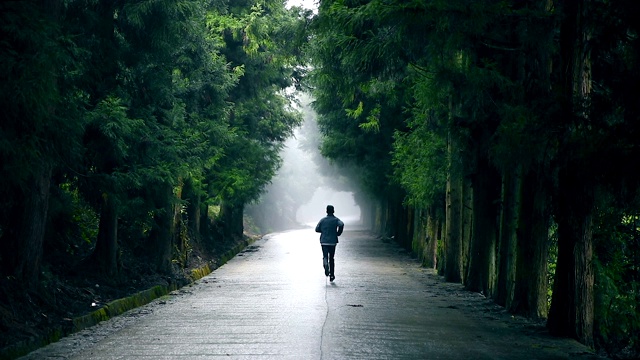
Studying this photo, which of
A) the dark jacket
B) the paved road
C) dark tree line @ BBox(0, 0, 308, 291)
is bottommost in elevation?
the paved road

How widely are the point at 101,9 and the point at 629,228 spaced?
11.5 metres

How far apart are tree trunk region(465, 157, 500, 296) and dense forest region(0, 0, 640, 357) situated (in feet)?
0.17

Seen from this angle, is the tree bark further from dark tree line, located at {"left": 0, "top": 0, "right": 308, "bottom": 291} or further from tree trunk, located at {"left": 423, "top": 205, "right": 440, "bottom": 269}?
dark tree line, located at {"left": 0, "top": 0, "right": 308, "bottom": 291}

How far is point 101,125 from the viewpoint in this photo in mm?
14797

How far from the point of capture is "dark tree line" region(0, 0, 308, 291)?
31.7 feet

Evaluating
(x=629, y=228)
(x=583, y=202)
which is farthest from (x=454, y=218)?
(x=583, y=202)

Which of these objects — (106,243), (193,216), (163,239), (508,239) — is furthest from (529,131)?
(193,216)

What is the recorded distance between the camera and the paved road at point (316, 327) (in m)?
9.99

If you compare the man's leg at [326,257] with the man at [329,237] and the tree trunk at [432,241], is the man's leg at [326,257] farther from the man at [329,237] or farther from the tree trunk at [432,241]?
the tree trunk at [432,241]

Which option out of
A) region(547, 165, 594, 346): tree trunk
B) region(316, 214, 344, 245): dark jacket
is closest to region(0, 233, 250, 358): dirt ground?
region(316, 214, 344, 245): dark jacket

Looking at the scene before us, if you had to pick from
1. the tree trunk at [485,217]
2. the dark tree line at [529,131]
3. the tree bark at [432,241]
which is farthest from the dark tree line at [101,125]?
the tree bark at [432,241]

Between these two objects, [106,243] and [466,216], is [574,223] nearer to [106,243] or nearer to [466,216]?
[106,243]

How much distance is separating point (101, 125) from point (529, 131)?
7893 mm

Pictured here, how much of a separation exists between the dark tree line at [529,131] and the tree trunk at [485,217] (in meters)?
0.03
